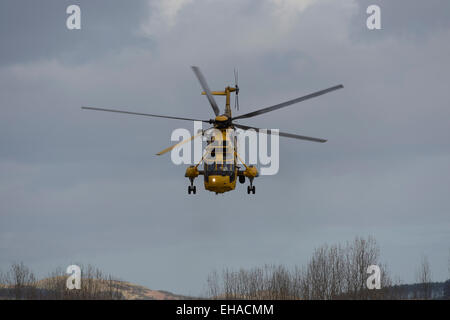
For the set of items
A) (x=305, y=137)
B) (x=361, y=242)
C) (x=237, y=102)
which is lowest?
(x=361, y=242)

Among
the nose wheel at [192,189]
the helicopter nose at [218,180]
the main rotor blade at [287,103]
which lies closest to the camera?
the main rotor blade at [287,103]

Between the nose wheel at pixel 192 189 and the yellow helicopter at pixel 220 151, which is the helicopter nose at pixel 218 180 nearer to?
the yellow helicopter at pixel 220 151

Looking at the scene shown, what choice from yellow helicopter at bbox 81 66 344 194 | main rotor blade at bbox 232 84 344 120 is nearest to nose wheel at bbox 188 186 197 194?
yellow helicopter at bbox 81 66 344 194

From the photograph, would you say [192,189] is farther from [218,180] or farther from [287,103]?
[287,103]

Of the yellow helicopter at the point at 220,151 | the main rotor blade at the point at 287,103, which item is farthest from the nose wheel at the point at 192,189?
the main rotor blade at the point at 287,103

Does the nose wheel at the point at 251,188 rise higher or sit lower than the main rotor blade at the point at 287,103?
lower

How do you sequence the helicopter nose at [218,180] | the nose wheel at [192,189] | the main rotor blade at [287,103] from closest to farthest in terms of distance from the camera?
the main rotor blade at [287,103] < the helicopter nose at [218,180] < the nose wheel at [192,189]

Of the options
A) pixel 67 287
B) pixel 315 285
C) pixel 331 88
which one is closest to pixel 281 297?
pixel 315 285

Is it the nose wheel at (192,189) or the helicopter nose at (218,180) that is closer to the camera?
the helicopter nose at (218,180)

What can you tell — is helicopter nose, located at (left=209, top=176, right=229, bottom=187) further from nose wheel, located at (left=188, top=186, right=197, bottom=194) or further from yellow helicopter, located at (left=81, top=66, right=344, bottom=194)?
nose wheel, located at (left=188, top=186, right=197, bottom=194)
